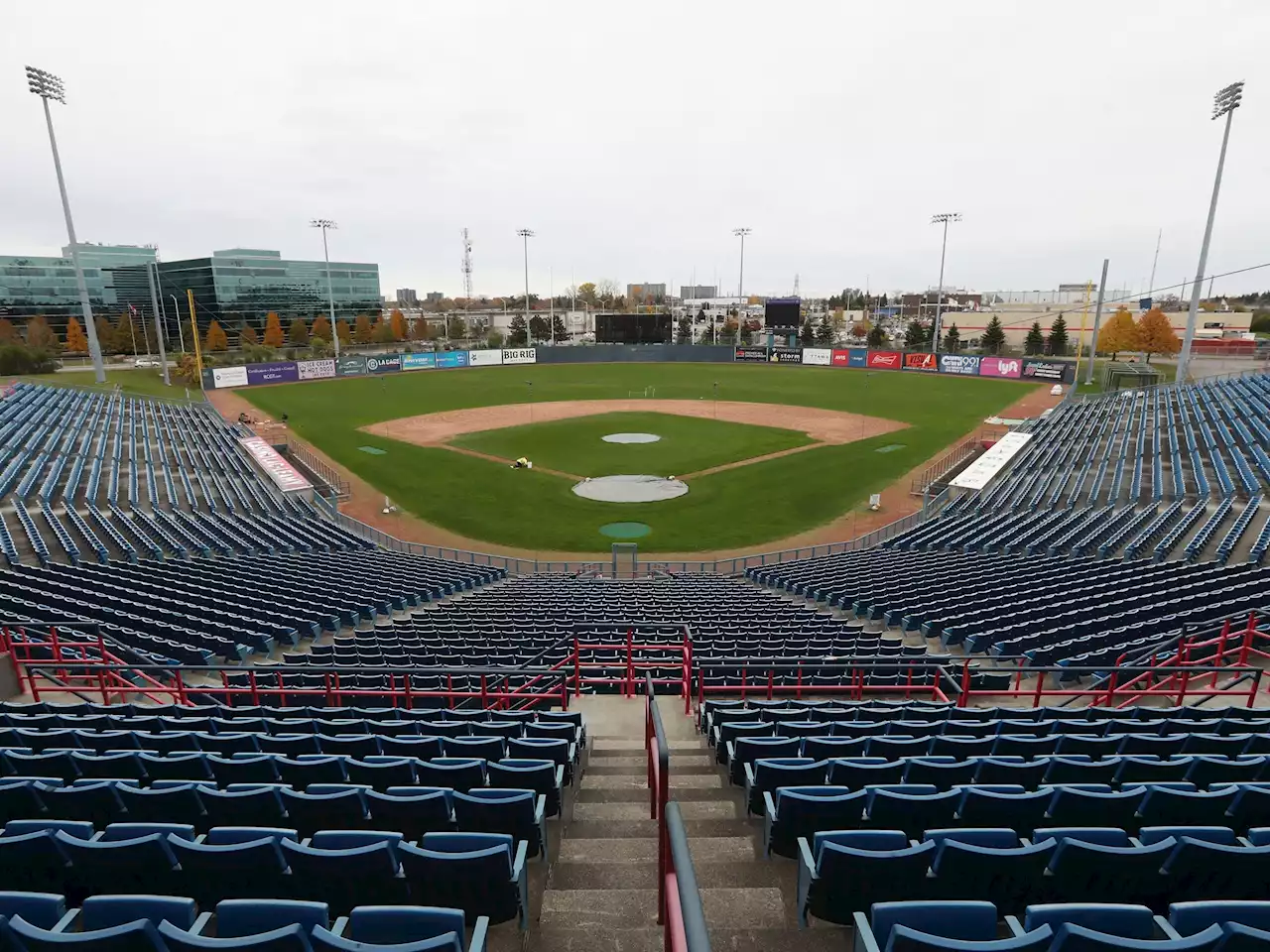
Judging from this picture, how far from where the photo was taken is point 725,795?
23.1 feet

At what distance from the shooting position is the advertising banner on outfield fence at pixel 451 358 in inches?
3607

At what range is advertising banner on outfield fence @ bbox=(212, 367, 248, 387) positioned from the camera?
7106cm

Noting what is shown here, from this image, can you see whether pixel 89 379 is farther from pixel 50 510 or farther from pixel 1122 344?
pixel 1122 344

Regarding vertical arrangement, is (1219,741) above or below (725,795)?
above

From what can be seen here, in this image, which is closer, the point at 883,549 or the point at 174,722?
the point at 174,722

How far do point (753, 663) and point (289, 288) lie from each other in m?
115

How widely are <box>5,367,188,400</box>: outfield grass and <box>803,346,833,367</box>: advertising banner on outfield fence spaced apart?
233ft

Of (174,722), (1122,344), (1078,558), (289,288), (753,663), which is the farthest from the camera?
(289,288)

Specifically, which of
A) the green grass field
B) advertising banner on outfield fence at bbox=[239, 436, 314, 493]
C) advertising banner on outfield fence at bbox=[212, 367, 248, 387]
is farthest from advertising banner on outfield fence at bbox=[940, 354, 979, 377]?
advertising banner on outfield fence at bbox=[212, 367, 248, 387]

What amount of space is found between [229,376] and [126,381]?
10577 mm

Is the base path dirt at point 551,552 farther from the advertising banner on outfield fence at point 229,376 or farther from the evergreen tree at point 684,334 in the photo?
the evergreen tree at point 684,334

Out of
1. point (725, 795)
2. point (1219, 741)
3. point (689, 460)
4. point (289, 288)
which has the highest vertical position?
point (289, 288)

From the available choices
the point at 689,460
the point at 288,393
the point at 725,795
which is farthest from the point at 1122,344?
the point at 725,795

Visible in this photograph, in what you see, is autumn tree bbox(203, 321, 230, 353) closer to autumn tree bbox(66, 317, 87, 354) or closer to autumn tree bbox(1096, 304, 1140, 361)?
autumn tree bbox(66, 317, 87, 354)
